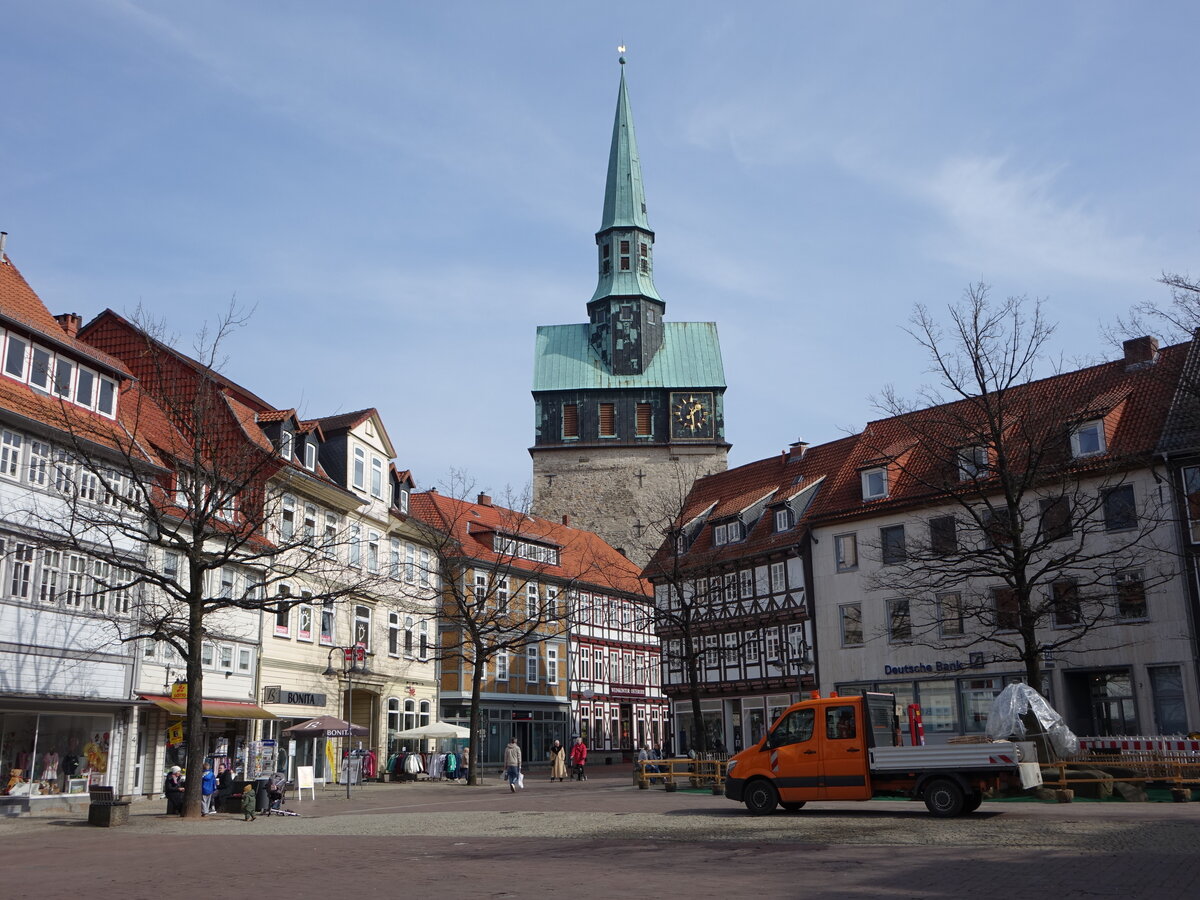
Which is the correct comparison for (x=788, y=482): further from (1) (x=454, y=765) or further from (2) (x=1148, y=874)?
(2) (x=1148, y=874)

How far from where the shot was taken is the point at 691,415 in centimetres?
8338

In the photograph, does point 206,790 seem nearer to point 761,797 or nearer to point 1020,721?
point 761,797

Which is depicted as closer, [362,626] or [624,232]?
[362,626]

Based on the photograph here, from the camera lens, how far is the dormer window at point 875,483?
4259 cm

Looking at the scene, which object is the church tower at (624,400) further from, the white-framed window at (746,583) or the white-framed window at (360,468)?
the white-framed window at (360,468)

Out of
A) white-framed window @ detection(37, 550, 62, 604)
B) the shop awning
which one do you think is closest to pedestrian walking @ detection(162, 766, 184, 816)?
the shop awning

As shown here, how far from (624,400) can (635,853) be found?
228 ft

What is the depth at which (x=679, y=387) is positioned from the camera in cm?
8362

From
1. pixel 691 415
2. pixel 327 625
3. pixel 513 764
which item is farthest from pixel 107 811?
pixel 691 415

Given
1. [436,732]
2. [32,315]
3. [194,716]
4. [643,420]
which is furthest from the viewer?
[643,420]

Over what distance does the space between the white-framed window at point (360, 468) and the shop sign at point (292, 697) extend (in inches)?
308

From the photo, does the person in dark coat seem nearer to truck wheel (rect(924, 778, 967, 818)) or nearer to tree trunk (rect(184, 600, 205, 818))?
tree trunk (rect(184, 600, 205, 818))

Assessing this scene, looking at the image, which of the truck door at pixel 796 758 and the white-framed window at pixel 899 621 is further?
the white-framed window at pixel 899 621

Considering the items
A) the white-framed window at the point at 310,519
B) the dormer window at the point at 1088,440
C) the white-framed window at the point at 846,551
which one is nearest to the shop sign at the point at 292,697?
the white-framed window at the point at 310,519
